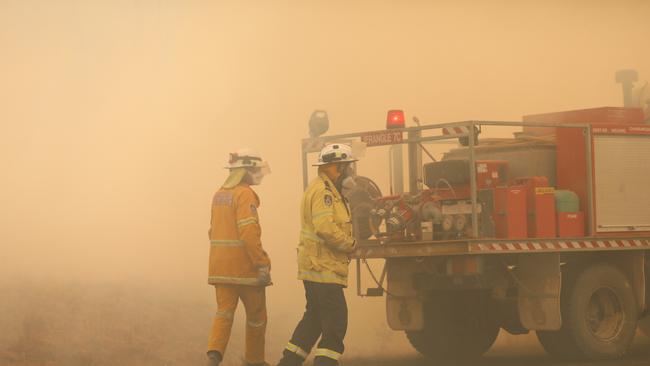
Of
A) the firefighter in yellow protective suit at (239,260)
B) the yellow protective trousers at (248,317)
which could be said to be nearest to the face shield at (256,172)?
the firefighter in yellow protective suit at (239,260)

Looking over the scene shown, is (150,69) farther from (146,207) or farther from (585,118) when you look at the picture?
(585,118)

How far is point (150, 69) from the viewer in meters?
15.6

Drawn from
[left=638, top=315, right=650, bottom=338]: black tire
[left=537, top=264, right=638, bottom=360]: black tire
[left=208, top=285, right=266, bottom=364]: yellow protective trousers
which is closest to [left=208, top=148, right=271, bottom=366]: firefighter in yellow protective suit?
[left=208, top=285, right=266, bottom=364]: yellow protective trousers

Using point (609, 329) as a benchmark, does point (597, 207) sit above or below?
above

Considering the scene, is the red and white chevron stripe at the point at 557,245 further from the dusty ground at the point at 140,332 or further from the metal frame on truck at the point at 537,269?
the dusty ground at the point at 140,332

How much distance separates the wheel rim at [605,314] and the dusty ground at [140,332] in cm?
35

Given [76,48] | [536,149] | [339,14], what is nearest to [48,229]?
[76,48]

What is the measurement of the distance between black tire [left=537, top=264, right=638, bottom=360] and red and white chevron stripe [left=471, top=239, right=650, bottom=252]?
246 millimetres

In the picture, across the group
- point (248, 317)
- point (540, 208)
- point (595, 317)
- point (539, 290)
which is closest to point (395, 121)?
point (540, 208)

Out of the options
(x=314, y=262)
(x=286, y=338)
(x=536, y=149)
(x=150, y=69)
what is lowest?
(x=286, y=338)

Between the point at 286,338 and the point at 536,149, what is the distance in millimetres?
4272

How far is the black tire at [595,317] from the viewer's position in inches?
423

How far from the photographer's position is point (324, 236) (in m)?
8.85

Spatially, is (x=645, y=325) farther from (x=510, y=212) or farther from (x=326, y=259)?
(x=326, y=259)
